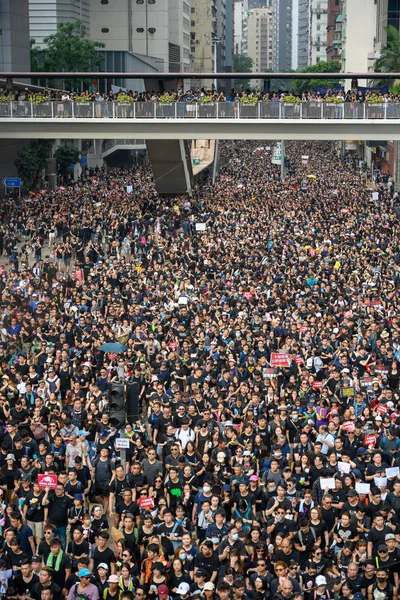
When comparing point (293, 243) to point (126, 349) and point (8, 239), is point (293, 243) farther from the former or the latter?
point (126, 349)

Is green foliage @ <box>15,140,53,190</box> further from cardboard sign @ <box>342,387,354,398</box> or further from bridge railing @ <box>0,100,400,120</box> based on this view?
cardboard sign @ <box>342,387,354,398</box>

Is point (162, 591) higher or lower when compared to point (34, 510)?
higher

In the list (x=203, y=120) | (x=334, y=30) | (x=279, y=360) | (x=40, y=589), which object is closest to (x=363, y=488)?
(x=40, y=589)

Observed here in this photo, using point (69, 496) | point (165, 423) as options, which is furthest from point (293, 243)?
point (69, 496)

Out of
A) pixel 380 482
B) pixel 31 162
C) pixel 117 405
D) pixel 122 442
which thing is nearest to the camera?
pixel 380 482

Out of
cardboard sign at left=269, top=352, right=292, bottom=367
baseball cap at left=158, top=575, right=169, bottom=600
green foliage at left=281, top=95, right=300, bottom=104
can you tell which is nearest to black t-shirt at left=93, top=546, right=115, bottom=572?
baseball cap at left=158, top=575, right=169, bottom=600

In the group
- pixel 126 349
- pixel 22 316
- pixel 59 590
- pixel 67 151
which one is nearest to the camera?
pixel 59 590

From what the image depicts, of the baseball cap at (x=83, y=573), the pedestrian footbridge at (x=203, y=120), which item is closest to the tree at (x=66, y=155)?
the pedestrian footbridge at (x=203, y=120)

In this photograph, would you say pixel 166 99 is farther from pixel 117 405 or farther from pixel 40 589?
pixel 40 589
